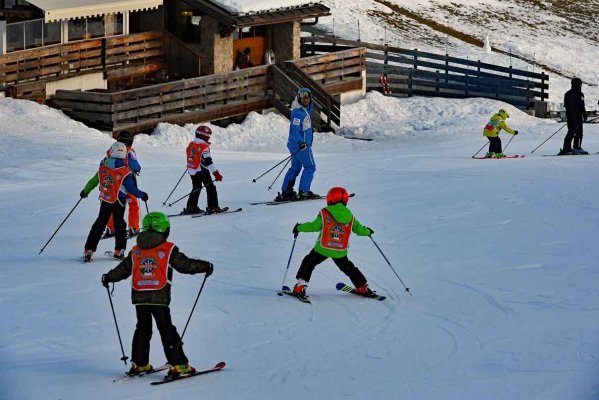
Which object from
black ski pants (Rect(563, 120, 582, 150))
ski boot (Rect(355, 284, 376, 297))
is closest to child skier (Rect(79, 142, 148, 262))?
ski boot (Rect(355, 284, 376, 297))

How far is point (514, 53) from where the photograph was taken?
4862cm

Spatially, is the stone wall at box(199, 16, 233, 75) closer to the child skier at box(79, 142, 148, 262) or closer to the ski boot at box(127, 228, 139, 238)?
the ski boot at box(127, 228, 139, 238)

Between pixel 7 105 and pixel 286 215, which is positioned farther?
pixel 7 105

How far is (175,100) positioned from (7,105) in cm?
403

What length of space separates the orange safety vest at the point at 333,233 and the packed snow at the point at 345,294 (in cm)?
63

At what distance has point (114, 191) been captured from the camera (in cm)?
1501

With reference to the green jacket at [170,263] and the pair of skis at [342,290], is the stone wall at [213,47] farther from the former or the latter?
the green jacket at [170,263]

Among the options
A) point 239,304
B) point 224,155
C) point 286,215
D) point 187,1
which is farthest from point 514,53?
point 239,304

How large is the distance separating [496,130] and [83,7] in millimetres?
10574

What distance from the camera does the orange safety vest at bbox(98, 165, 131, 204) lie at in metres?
15.0

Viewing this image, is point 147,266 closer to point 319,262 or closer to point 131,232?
point 319,262

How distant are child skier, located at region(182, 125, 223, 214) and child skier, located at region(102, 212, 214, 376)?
7079mm

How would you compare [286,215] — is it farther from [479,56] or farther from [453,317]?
[479,56]

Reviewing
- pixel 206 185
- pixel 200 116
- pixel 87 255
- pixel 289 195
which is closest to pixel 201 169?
pixel 206 185
